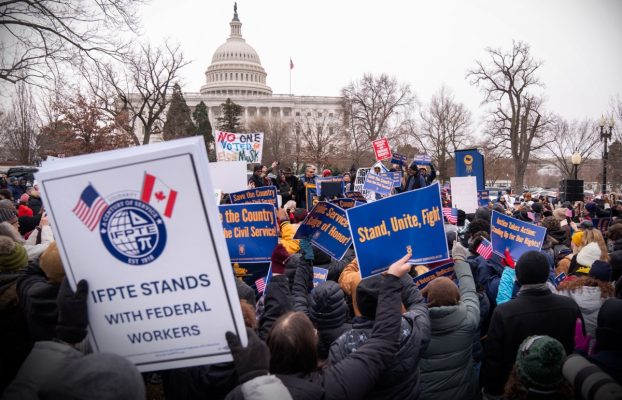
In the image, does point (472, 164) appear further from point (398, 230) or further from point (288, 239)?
point (398, 230)

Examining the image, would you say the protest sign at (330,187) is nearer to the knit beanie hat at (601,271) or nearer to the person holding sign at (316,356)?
the knit beanie hat at (601,271)

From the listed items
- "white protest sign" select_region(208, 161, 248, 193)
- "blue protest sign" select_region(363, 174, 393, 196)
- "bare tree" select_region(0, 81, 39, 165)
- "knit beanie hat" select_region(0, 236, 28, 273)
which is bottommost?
"blue protest sign" select_region(363, 174, 393, 196)

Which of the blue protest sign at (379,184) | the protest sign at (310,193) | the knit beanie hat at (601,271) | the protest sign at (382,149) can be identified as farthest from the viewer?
the protest sign at (382,149)

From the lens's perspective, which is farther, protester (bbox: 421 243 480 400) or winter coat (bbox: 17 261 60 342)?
protester (bbox: 421 243 480 400)

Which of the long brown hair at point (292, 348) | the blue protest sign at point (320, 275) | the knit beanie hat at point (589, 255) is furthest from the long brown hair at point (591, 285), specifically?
the long brown hair at point (292, 348)

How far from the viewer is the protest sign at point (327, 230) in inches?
196

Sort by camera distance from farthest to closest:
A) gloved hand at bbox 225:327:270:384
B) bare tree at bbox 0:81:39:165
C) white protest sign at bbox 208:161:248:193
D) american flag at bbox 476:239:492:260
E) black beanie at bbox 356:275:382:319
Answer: bare tree at bbox 0:81:39:165
white protest sign at bbox 208:161:248:193
american flag at bbox 476:239:492:260
black beanie at bbox 356:275:382:319
gloved hand at bbox 225:327:270:384

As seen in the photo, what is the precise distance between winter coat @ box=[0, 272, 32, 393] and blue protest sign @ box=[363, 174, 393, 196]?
9.69 meters

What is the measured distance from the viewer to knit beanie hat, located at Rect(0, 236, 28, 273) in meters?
3.28

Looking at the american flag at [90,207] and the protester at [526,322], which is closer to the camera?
the american flag at [90,207]

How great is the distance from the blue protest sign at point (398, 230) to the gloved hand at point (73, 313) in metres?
1.81

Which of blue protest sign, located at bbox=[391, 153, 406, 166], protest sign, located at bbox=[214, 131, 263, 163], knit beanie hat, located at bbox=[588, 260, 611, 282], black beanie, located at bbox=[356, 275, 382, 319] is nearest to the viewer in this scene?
black beanie, located at bbox=[356, 275, 382, 319]

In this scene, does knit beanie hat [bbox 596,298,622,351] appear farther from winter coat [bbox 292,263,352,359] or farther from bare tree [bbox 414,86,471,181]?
bare tree [bbox 414,86,471,181]

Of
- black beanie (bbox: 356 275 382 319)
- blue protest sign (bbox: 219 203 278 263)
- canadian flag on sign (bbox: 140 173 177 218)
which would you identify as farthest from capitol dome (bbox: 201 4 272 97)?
canadian flag on sign (bbox: 140 173 177 218)
